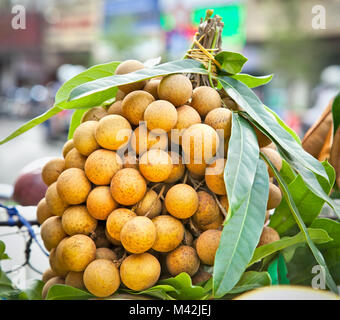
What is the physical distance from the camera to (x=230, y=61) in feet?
2.67

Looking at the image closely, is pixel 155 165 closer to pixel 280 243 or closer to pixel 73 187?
pixel 73 187

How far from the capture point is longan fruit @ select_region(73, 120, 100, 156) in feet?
2.51

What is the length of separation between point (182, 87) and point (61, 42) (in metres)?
15.6

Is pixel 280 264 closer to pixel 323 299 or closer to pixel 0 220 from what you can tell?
pixel 323 299

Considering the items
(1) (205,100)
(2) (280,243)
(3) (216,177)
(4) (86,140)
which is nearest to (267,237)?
(2) (280,243)

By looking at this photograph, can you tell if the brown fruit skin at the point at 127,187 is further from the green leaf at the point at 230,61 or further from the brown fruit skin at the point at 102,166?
the green leaf at the point at 230,61

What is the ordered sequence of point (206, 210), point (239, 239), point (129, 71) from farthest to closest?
1. point (129, 71)
2. point (206, 210)
3. point (239, 239)

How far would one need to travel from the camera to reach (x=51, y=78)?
17109 mm

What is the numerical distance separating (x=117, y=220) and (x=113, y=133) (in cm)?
15

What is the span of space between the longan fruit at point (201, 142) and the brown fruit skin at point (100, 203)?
0.16m

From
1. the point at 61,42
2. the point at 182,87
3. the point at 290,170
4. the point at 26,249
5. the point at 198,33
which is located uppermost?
the point at 61,42

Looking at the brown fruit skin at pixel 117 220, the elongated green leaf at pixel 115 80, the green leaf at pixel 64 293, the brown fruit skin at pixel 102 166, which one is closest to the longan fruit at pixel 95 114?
the elongated green leaf at pixel 115 80

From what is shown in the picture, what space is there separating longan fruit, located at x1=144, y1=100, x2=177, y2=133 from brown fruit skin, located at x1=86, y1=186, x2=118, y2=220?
0.46 feet

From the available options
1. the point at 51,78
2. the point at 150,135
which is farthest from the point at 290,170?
the point at 51,78
